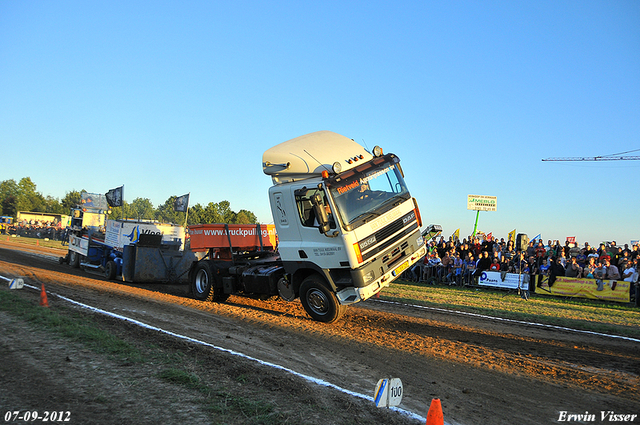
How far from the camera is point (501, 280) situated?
1719cm

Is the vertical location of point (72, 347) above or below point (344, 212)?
below

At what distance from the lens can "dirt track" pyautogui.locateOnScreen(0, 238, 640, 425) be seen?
4711mm

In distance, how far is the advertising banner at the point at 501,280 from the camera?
16652 mm

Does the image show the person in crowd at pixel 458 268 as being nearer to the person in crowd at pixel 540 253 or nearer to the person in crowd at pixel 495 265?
the person in crowd at pixel 495 265

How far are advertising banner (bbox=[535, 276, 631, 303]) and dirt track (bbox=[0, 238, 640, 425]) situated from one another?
744cm

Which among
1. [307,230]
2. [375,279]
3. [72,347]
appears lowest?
[72,347]

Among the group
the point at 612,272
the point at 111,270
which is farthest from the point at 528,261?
the point at 111,270

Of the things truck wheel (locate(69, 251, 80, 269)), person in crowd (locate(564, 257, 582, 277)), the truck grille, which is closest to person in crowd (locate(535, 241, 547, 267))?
person in crowd (locate(564, 257, 582, 277))

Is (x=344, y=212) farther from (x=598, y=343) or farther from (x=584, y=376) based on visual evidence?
(x=598, y=343)

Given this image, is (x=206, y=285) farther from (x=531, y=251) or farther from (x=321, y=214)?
(x=531, y=251)

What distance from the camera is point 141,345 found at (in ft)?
21.4

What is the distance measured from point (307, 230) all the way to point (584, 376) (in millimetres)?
5168

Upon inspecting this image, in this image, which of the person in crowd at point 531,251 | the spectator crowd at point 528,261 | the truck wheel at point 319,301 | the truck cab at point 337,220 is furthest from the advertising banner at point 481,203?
the truck wheel at point 319,301

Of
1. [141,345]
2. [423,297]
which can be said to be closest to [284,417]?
[141,345]
